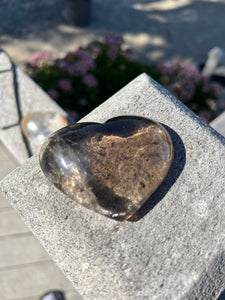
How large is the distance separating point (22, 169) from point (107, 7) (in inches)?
152

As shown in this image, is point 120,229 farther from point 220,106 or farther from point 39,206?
point 220,106

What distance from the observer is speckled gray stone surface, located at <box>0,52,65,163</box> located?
6.08 ft

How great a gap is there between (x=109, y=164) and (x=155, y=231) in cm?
35

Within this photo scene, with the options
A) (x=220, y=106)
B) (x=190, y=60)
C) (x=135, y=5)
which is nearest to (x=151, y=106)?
(x=220, y=106)

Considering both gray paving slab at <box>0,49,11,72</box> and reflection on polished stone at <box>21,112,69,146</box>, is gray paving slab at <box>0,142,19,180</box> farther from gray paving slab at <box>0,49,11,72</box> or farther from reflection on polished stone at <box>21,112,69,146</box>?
gray paving slab at <box>0,49,11,72</box>

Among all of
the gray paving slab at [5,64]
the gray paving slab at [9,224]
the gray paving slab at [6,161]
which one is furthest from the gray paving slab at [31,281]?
the gray paving slab at [5,64]

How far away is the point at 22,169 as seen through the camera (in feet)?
4.33

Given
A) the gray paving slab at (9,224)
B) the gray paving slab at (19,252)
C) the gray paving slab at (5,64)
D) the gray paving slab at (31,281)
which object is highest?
the gray paving slab at (5,64)

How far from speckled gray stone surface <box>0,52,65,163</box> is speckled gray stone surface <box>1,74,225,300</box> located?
0.57 meters

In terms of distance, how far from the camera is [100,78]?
8.43ft

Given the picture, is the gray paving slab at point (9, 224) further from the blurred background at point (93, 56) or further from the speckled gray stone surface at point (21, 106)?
the speckled gray stone surface at point (21, 106)

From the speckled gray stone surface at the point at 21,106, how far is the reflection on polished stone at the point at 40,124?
0.14ft

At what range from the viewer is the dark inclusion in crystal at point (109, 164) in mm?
1045

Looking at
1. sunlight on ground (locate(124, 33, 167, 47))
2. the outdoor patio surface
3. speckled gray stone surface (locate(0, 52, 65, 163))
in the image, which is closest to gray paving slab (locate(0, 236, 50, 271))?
the outdoor patio surface
